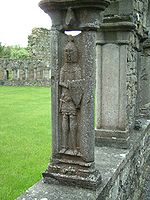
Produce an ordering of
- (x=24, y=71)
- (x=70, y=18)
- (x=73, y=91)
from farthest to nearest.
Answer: (x=24, y=71) → (x=73, y=91) → (x=70, y=18)

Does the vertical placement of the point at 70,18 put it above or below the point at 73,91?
above

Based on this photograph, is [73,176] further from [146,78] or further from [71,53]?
[146,78]

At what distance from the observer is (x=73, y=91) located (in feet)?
11.0

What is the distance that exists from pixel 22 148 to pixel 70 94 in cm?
421

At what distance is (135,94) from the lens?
20.8 ft

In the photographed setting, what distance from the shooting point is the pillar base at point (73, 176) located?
11.0ft

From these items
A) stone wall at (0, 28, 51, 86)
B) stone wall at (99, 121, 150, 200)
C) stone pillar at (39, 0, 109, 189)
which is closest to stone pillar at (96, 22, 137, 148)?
stone wall at (99, 121, 150, 200)

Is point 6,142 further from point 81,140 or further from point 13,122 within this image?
point 81,140

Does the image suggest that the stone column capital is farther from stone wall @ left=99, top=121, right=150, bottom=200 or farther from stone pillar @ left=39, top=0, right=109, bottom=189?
stone wall @ left=99, top=121, right=150, bottom=200

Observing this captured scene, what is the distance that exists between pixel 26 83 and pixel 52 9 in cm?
2328

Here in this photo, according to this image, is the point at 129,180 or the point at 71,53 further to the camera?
the point at 129,180

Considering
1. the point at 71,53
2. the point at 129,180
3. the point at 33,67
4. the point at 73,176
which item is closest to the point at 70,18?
the point at 71,53

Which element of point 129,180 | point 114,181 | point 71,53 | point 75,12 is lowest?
point 129,180

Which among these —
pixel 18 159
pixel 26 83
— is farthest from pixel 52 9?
pixel 26 83
